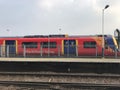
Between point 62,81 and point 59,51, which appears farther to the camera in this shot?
point 59,51

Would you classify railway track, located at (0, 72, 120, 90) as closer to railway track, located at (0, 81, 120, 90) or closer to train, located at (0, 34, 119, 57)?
railway track, located at (0, 81, 120, 90)

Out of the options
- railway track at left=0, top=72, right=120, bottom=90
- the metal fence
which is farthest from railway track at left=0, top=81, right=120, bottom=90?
the metal fence

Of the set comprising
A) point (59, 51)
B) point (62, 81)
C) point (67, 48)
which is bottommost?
point (62, 81)

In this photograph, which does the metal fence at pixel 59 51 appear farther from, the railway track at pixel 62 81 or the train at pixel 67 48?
the railway track at pixel 62 81

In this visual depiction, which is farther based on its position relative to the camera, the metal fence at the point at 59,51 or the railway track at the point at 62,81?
the metal fence at the point at 59,51

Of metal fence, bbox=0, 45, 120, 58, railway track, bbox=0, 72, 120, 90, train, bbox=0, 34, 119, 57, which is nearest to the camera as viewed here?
railway track, bbox=0, 72, 120, 90

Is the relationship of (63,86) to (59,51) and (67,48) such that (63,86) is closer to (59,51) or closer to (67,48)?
(59,51)

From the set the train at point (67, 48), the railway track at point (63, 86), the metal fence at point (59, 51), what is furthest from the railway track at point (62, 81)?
the train at point (67, 48)

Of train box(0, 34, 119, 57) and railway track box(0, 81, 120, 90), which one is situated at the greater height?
train box(0, 34, 119, 57)

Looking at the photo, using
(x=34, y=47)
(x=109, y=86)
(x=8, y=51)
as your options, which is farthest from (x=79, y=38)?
(x=109, y=86)

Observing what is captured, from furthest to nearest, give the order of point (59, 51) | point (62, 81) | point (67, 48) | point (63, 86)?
1. point (67, 48)
2. point (59, 51)
3. point (62, 81)
4. point (63, 86)

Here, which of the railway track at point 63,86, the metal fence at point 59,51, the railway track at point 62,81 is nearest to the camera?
the railway track at point 63,86

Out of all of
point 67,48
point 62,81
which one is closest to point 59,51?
point 67,48

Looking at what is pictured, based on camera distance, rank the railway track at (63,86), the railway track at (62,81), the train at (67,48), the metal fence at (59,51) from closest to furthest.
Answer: the railway track at (63,86) → the railway track at (62,81) → the metal fence at (59,51) → the train at (67,48)
